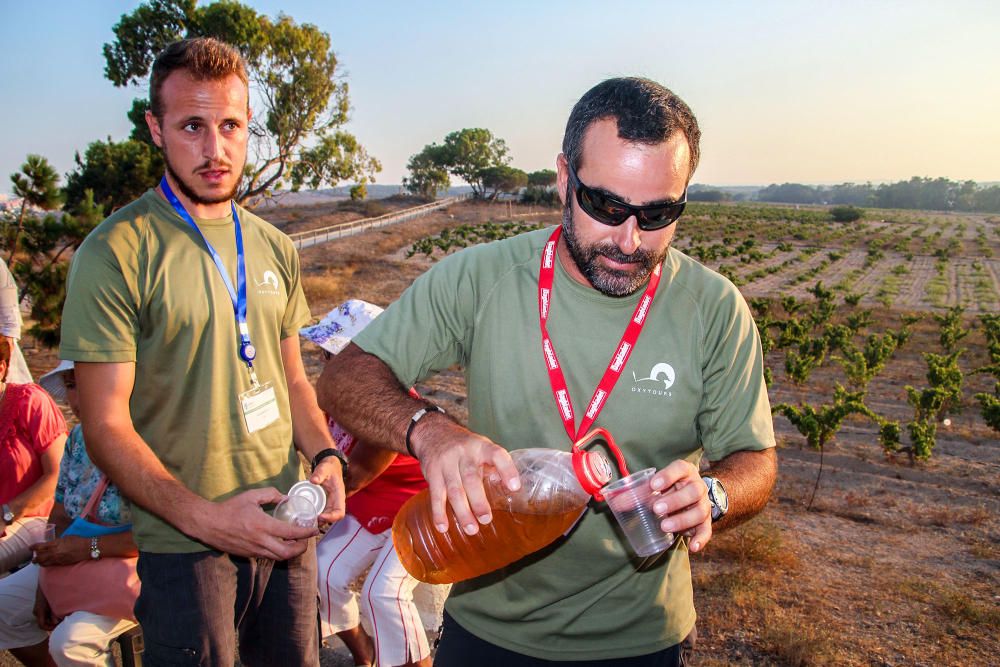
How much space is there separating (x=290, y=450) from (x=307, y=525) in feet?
2.12

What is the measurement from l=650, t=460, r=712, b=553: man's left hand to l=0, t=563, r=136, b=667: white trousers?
2437mm

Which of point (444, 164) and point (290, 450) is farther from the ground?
point (444, 164)

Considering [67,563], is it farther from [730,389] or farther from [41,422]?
[730,389]

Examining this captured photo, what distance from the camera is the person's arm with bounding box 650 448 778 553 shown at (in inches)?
57.0

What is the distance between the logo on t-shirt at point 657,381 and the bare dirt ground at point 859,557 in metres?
2.99

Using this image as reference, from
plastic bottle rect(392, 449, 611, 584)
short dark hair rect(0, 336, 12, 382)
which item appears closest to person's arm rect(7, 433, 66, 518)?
short dark hair rect(0, 336, 12, 382)

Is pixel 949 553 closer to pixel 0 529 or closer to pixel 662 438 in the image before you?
pixel 662 438

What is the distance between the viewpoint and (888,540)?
25.3 ft

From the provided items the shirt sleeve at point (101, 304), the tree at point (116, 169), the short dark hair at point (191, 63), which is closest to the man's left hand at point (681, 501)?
the shirt sleeve at point (101, 304)

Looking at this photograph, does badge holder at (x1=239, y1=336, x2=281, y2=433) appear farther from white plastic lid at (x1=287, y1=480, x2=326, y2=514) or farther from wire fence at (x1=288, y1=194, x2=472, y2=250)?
wire fence at (x1=288, y1=194, x2=472, y2=250)

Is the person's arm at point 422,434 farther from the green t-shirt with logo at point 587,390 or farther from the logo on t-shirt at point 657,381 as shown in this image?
the logo on t-shirt at point 657,381

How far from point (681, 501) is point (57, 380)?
2870mm

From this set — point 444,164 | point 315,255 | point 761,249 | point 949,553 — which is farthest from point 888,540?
point 444,164

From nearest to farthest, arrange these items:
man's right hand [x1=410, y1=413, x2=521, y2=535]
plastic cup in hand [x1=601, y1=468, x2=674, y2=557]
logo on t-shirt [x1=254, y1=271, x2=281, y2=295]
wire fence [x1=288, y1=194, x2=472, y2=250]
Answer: man's right hand [x1=410, y1=413, x2=521, y2=535] → plastic cup in hand [x1=601, y1=468, x2=674, y2=557] → logo on t-shirt [x1=254, y1=271, x2=281, y2=295] → wire fence [x1=288, y1=194, x2=472, y2=250]
